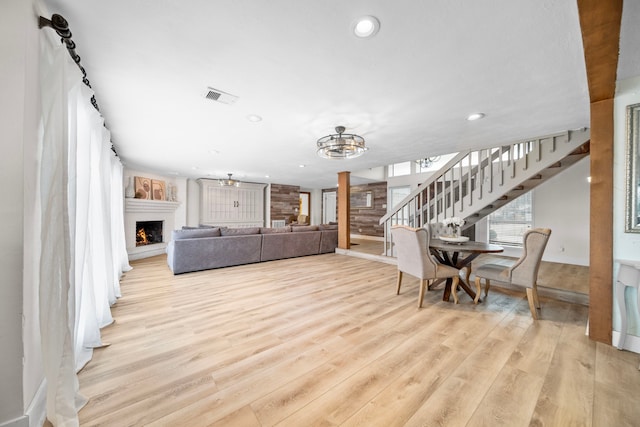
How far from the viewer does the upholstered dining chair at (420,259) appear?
2725 millimetres

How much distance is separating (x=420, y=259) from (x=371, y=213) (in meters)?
6.14

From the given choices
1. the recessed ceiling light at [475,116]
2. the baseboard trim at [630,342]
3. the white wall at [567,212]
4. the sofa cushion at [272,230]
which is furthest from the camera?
the sofa cushion at [272,230]

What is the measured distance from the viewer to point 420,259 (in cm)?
275

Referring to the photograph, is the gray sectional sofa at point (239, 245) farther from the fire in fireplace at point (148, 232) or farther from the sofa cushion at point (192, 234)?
the fire in fireplace at point (148, 232)

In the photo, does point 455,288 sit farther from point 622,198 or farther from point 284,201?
point 284,201

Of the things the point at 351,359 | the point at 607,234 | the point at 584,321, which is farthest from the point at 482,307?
the point at 351,359

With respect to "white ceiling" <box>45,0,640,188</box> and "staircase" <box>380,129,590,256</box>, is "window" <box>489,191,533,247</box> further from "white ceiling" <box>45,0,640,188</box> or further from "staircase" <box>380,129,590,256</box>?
"white ceiling" <box>45,0,640,188</box>

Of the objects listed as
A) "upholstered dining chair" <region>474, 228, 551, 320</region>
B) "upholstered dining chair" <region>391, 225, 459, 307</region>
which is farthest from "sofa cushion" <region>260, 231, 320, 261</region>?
"upholstered dining chair" <region>474, 228, 551, 320</region>

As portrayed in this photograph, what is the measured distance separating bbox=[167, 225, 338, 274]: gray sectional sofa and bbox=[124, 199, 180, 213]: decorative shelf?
6.43ft

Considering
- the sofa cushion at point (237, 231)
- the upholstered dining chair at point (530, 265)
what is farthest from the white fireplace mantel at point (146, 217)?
the upholstered dining chair at point (530, 265)

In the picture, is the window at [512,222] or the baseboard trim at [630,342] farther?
the window at [512,222]

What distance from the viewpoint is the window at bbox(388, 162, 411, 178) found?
7.73m

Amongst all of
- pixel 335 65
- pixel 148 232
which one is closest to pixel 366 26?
pixel 335 65

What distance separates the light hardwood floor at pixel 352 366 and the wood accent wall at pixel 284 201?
647 centimetres
